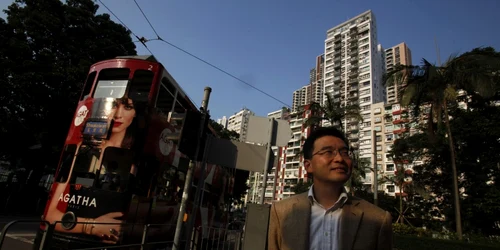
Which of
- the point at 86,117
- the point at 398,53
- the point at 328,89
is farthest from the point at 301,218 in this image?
the point at 398,53

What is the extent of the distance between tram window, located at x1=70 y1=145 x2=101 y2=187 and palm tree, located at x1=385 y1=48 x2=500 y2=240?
14.5m

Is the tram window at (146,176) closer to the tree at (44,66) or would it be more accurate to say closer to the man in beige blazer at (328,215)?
the man in beige blazer at (328,215)

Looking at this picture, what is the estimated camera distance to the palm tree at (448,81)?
13250 mm

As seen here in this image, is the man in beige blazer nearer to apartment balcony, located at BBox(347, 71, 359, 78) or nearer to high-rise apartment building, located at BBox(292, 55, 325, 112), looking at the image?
apartment balcony, located at BBox(347, 71, 359, 78)

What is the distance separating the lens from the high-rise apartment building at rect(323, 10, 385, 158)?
70438 mm

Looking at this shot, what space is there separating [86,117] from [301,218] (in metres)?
7.16

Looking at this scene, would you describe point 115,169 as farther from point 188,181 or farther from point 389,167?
point 389,167

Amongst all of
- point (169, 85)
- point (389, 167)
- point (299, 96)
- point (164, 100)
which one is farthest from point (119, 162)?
point (299, 96)

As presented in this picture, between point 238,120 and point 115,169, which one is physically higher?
point 238,120

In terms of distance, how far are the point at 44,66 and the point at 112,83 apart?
10.7 meters

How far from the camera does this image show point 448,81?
14.3 metres

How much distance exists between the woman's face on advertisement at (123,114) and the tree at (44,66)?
1067 cm

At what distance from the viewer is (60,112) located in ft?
53.8

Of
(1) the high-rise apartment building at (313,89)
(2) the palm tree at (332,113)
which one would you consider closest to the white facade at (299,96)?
(1) the high-rise apartment building at (313,89)
